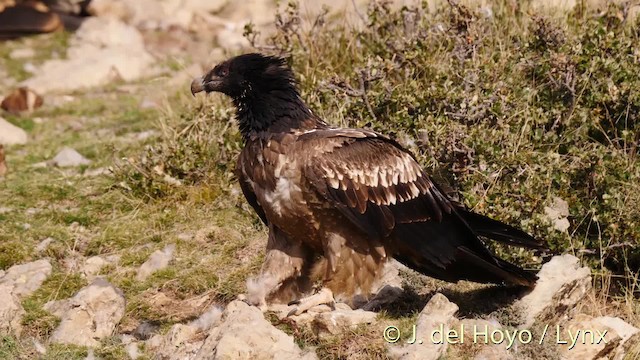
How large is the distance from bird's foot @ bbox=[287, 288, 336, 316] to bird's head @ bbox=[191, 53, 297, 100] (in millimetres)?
1301

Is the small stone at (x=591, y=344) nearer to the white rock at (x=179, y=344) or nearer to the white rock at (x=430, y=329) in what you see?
the white rock at (x=430, y=329)

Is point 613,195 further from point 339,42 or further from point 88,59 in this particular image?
point 88,59

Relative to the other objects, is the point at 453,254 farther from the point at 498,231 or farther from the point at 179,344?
the point at 179,344

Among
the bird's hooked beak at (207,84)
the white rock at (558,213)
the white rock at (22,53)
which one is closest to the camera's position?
the bird's hooked beak at (207,84)

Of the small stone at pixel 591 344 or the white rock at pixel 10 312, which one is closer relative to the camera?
the small stone at pixel 591 344

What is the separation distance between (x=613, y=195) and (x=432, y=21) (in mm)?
2696

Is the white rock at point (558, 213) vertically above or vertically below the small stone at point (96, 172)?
above

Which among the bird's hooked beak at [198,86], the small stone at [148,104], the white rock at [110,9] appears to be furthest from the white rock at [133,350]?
the white rock at [110,9]

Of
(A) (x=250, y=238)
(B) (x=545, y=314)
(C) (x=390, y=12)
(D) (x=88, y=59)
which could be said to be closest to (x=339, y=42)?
(C) (x=390, y=12)

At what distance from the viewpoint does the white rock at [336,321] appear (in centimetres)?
564

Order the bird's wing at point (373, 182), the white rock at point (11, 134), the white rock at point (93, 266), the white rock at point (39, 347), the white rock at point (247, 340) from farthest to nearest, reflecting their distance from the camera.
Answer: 1. the white rock at point (11, 134)
2. the white rock at point (93, 266)
3. the white rock at point (39, 347)
4. the bird's wing at point (373, 182)
5. the white rock at point (247, 340)

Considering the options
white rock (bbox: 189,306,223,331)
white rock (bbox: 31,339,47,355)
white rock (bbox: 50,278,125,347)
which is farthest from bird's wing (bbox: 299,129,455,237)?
white rock (bbox: 31,339,47,355)

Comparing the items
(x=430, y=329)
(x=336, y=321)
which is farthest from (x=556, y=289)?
(x=336, y=321)

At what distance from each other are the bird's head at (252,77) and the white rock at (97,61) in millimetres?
6905
